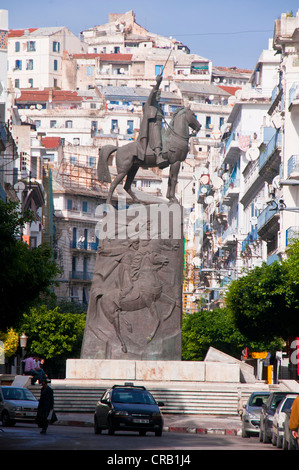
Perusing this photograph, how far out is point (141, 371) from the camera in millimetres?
36281

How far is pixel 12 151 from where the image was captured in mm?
74250

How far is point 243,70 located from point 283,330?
504 feet

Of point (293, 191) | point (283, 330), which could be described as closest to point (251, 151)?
point (293, 191)

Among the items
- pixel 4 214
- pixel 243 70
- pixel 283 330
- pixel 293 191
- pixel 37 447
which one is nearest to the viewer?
pixel 37 447

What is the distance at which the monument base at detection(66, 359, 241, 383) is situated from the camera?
36281 millimetres

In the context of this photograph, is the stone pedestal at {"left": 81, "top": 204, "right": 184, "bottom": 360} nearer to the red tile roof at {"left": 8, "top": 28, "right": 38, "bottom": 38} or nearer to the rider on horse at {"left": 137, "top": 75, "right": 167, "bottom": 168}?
the rider on horse at {"left": 137, "top": 75, "right": 167, "bottom": 168}

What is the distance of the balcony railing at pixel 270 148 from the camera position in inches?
2398

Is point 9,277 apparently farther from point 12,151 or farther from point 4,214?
point 12,151

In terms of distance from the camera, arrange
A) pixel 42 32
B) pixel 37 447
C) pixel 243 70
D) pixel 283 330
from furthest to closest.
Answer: pixel 243 70
pixel 42 32
pixel 283 330
pixel 37 447

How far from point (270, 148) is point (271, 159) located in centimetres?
143

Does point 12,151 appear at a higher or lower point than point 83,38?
lower

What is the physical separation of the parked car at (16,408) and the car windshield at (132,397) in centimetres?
561

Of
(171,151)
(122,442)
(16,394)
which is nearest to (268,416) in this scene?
(122,442)

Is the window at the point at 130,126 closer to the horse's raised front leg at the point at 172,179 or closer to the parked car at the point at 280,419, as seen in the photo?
the horse's raised front leg at the point at 172,179
